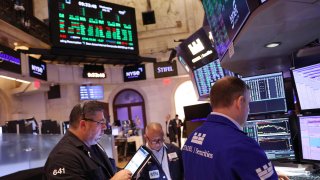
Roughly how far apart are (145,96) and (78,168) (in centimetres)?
1268

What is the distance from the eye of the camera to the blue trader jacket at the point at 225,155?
129 centimetres

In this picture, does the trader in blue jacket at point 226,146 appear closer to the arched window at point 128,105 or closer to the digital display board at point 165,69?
the digital display board at point 165,69

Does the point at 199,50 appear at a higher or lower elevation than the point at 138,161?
higher

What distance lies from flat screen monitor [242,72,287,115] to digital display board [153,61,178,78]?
1011 centimetres

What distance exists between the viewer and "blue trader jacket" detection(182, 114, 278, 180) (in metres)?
1.29

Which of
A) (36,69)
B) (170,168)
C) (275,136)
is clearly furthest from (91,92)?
(275,136)

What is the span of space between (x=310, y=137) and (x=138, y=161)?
1.13 meters

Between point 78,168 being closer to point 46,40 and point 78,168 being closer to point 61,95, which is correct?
point 46,40

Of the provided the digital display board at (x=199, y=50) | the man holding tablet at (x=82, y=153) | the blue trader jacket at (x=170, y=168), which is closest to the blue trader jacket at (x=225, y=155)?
the man holding tablet at (x=82, y=153)

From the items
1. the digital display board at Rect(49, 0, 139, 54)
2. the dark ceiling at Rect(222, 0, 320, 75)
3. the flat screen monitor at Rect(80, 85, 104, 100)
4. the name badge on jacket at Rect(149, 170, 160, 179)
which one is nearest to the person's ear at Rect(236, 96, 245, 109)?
the dark ceiling at Rect(222, 0, 320, 75)

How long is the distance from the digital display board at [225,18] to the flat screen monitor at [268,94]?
1.23ft

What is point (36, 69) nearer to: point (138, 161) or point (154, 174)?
point (154, 174)

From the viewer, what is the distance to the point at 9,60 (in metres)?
7.57

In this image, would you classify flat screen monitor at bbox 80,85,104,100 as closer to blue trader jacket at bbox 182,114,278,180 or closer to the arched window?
the arched window
